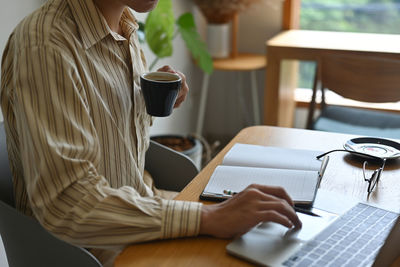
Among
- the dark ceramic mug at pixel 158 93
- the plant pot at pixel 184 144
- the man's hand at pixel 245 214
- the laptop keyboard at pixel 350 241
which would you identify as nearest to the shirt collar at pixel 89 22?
the dark ceramic mug at pixel 158 93

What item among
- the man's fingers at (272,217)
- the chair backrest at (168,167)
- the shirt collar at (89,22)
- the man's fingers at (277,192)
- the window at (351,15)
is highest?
the shirt collar at (89,22)

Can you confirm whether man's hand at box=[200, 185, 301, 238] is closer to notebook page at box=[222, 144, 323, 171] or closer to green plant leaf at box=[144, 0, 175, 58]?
notebook page at box=[222, 144, 323, 171]

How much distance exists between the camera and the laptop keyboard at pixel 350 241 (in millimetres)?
799

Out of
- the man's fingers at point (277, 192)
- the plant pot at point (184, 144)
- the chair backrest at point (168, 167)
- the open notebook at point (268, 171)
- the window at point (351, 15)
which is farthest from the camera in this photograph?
the window at point (351, 15)

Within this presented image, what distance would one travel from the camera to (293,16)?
10.2 feet

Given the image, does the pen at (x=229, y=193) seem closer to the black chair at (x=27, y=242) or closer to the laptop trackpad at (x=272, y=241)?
the laptop trackpad at (x=272, y=241)

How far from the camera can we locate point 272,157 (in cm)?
120

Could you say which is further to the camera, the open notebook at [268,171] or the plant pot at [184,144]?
the plant pot at [184,144]

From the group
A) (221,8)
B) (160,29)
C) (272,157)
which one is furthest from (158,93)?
(221,8)

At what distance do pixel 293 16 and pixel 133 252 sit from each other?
256 cm

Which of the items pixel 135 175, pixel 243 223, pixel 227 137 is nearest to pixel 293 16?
pixel 227 137

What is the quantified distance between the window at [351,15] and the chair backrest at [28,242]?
98.5 inches

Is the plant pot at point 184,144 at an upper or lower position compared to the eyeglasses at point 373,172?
lower

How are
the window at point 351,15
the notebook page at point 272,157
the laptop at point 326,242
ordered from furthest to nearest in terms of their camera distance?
the window at point 351,15 < the notebook page at point 272,157 < the laptop at point 326,242
